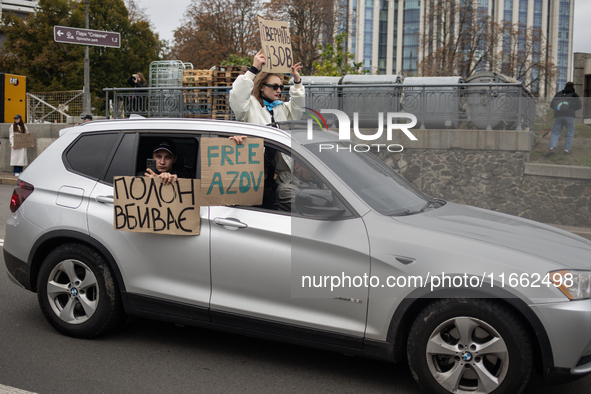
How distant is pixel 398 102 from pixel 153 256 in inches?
402

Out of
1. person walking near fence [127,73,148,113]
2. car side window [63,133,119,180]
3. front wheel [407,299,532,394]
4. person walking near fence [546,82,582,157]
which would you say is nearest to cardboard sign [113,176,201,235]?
car side window [63,133,119,180]

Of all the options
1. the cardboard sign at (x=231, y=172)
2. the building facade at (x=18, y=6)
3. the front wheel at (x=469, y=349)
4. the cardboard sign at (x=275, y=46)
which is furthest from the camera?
the building facade at (x=18, y=6)

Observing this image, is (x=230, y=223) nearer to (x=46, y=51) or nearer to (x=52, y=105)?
(x=52, y=105)

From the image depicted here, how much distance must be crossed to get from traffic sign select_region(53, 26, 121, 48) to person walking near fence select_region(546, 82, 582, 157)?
1311 centimetres

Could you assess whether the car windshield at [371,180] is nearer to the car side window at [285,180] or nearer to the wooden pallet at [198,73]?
the car side window at [285,180]

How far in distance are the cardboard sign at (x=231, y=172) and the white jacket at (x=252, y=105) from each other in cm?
87

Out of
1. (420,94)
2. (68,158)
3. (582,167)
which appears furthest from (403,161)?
(68,158)

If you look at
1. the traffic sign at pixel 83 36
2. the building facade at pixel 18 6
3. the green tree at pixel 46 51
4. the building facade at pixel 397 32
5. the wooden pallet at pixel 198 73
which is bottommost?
the wooden pallet at pixel 198 73

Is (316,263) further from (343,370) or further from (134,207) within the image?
(134,207)

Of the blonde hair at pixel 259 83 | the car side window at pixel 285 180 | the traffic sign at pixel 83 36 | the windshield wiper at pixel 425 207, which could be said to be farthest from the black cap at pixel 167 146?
the traffic sign at pixel 83 36

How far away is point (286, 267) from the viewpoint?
357cm

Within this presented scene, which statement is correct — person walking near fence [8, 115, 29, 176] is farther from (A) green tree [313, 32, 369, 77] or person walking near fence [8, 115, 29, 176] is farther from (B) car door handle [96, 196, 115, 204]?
(B) car door handle [96, 196, 115, 204]

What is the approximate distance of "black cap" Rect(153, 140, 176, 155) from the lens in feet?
14.0

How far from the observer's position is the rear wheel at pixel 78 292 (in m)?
4.17
